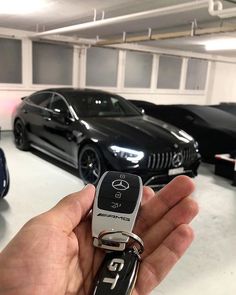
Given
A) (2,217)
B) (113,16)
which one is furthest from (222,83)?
(2,217)

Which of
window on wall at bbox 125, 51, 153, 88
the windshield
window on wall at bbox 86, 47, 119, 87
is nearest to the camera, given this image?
the windshield

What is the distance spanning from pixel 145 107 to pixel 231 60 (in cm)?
627

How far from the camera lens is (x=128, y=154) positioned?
3.39m

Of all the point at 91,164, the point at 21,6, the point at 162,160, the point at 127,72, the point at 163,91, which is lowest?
the point at 91,164

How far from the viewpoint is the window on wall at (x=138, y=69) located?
28.0 ft

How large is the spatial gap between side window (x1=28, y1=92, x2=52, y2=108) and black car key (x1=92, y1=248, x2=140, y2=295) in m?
3.96

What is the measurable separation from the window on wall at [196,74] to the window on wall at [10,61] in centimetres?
558

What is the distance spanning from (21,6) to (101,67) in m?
3.89

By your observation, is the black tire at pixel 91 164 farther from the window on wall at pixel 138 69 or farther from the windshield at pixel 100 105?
the window on wall at pixel 138 69

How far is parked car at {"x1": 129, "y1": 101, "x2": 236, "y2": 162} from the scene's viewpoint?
4.80m

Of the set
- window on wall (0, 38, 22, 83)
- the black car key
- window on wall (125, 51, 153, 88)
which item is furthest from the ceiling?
the black car key

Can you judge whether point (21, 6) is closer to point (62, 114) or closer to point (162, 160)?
point (62, 114)

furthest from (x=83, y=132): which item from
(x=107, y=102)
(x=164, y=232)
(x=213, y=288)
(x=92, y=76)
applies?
(x=92, y=76)

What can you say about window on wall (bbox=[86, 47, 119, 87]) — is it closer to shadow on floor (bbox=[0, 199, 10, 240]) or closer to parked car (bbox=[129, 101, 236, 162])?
parked car (bbox=[129, 101, 236, 162])
